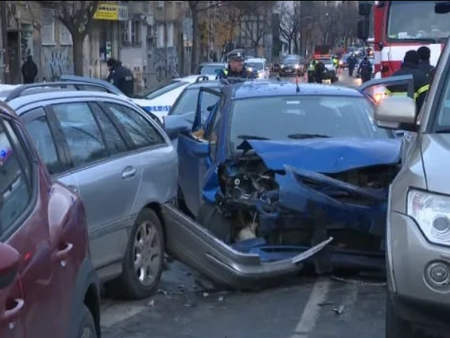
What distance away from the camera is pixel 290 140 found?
8.56m

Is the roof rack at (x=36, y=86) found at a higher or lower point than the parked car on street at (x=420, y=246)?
higher

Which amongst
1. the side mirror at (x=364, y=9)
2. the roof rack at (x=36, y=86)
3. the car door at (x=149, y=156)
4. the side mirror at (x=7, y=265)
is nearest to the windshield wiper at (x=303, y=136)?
the car door at (x=149, y=156)

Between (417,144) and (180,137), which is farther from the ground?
(417,144)

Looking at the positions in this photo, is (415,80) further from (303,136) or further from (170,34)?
(170,34)

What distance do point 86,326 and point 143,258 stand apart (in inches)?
118

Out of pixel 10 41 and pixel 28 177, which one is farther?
pixel 10 41

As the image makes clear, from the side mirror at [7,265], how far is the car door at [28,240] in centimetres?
24

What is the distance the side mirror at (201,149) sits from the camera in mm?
9336

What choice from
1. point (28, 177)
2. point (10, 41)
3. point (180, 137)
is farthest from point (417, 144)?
point (10, 41)

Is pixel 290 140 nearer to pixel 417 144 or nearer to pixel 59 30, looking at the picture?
pixel 417 144

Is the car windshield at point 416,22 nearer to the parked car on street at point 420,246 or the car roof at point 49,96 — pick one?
the car roof at point 49,96

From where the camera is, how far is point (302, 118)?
9188 millimetres

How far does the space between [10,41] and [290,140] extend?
3421 centimetres

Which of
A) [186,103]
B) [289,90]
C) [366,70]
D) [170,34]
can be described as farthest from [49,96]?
[170,34]
